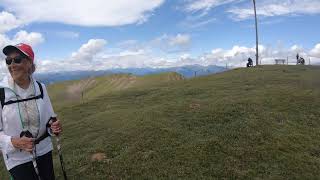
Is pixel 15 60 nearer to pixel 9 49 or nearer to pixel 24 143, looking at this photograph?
pixel 9 49

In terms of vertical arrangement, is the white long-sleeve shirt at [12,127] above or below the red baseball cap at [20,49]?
below

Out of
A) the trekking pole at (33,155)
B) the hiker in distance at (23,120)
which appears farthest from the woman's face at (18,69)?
the trekking pole at (33,155)

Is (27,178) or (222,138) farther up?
(27,178)

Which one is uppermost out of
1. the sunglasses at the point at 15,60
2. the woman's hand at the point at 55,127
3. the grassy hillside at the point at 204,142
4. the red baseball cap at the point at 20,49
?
the red baseball cap at the point at 20,49

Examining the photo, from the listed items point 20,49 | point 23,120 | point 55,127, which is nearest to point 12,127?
point 23,120

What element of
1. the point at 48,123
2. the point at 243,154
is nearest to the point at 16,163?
the point at 48,123

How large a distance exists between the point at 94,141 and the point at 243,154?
8.89m

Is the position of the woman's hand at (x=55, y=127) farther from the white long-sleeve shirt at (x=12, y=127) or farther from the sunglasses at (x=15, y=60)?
the sunglasses at (x=15, y=60)

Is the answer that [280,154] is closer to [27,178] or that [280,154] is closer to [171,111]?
[171,111]

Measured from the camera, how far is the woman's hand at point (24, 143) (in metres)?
7.61

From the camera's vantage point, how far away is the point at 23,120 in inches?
308

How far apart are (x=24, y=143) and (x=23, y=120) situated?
447mm

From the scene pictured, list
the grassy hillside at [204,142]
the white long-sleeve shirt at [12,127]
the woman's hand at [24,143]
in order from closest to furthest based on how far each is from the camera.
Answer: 1. the woman's hand at [24,143]
2. the white long-sleeve shirt at [12,127]
3. the grassy hillside at [204,142]

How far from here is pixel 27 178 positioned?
7.88m
